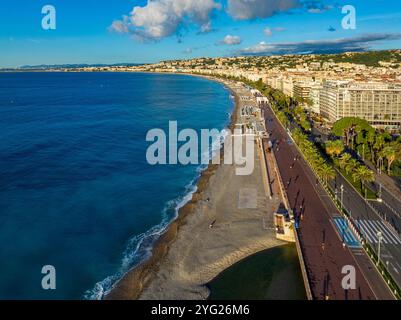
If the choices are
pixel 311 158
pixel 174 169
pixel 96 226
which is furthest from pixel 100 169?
pixel 311 158

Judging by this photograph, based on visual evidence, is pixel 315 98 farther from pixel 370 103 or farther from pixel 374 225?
pixel 374 225

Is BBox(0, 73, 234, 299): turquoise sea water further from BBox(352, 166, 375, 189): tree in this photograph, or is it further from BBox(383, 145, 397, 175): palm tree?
BBox(383, 145, 397, 175): palm tree

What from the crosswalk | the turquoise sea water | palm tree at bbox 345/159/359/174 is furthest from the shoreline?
palm tree at bbox 345/159/359/174

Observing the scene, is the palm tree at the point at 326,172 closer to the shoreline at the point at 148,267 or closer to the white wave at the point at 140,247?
the shoreline at the point at 148,267

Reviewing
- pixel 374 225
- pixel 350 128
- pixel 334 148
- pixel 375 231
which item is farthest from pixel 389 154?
pixel 350 128

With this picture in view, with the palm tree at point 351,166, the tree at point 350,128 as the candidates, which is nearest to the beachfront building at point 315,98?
the tree at point 350,128
